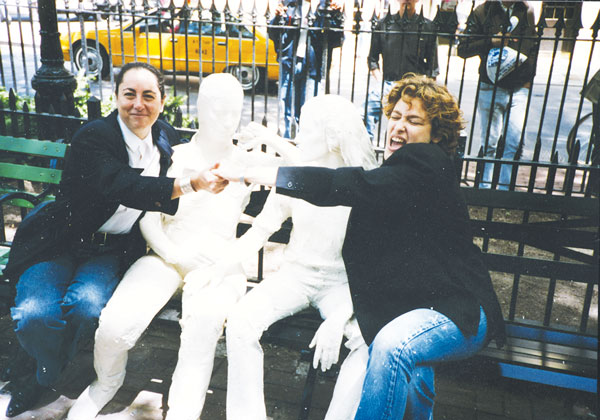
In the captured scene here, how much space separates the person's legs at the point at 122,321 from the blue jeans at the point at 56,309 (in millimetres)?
91

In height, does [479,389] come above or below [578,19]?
below

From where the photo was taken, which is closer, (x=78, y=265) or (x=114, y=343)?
(x=114, y=343)

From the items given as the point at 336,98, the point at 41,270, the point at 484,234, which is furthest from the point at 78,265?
the point at 484,234

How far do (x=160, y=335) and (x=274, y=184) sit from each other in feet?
5.88

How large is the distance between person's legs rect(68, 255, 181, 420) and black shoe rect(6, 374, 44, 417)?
28cm

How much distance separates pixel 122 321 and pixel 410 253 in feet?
4.42

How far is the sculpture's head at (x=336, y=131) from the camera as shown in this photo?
270cm

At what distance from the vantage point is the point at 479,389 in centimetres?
325

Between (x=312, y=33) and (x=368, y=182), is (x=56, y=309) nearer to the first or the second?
(x=368, y=182)

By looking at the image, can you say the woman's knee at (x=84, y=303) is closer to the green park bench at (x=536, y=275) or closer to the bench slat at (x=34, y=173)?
the green park bench at (x=536, y=275)

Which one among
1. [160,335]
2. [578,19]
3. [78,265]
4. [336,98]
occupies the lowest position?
[160,335]

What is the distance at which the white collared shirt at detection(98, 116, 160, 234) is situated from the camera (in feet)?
9.70

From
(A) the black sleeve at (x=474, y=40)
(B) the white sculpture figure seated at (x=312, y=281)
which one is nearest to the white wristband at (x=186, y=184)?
(B) the white sculpture figure seated at (x=312, y=281)

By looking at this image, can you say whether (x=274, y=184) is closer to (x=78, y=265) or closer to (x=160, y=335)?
(x=78, y=265)
